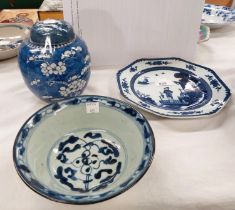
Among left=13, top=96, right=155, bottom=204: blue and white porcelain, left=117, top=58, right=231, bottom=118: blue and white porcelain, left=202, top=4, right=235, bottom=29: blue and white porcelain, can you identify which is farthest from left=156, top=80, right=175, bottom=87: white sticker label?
left=202, top=4, right=235, bottom=29: blue and white porcelain

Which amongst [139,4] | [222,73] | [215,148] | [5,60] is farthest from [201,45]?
[5,60]

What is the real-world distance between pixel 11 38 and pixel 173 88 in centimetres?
44

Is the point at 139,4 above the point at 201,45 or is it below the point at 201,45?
above

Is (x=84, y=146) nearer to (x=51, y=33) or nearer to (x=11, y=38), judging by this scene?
(x=51, y=33)

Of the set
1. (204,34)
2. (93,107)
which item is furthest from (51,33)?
(204,34)

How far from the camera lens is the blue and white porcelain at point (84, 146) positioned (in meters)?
0.38

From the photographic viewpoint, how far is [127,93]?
0.53m

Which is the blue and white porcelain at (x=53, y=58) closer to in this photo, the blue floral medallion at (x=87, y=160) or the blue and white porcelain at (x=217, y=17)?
the blue floral medallion at (x=87, y=160)

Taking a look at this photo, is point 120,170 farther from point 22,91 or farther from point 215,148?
point 22,91

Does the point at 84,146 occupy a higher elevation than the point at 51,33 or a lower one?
lower

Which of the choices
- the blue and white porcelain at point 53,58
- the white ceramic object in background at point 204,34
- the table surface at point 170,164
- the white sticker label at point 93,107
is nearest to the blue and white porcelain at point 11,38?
the table surface at point 170,164

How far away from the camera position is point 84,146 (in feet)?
1.51

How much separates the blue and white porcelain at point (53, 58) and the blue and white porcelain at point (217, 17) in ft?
1.59

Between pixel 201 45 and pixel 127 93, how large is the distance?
0.34m
